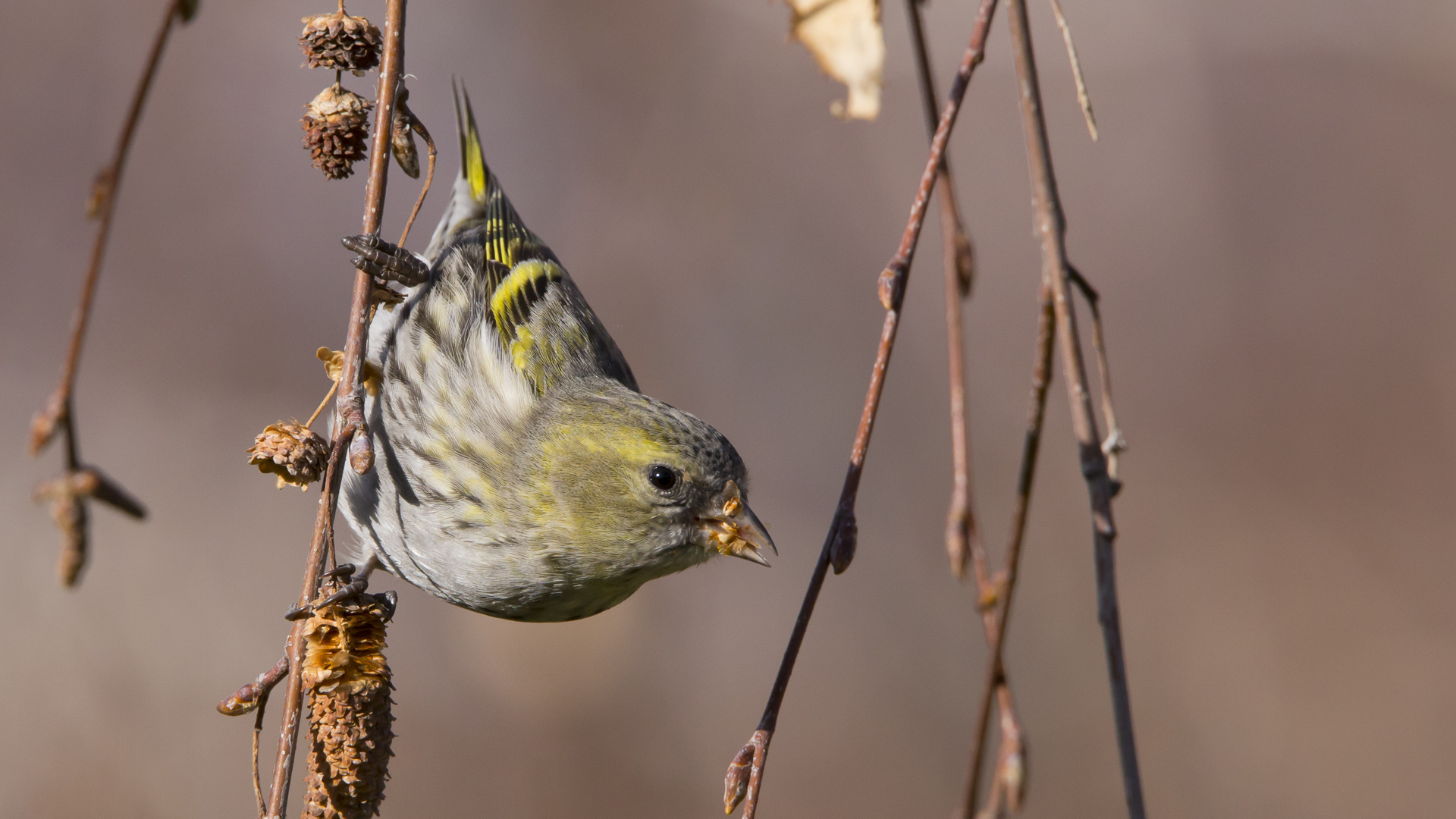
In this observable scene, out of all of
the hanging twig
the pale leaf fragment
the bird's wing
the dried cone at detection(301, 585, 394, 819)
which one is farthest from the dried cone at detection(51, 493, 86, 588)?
the bird's wing

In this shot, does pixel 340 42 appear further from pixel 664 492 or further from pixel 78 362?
pixel 664 492

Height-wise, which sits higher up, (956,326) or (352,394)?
(956,326)

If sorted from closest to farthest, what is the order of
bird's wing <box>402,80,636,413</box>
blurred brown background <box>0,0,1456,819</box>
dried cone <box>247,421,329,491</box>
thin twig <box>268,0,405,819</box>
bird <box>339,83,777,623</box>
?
thin twig <box>268,0,405,819</box> → dried cone <box>247,421,329,491</box> → bird <box>339,83,777,623</box> → bird's wing <box>402,80,636,413</box> → blurred brown background <box>0,0,1456,819</box>

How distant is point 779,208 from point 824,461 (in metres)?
1.34

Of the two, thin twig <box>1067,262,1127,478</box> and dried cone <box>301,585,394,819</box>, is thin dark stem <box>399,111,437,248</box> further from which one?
thin twig <box>1067,262,1127,478</box>

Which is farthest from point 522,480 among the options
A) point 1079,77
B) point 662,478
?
point 1079,77

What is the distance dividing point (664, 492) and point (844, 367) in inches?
144

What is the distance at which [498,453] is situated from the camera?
102 inches

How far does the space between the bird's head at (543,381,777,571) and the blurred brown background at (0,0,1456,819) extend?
2.77 m

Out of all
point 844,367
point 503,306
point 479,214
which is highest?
point 844,367

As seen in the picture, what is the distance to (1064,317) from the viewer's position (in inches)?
66.0

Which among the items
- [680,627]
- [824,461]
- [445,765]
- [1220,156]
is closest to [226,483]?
[445,765]

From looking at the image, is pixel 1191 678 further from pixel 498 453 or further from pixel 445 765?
pixel 498 453

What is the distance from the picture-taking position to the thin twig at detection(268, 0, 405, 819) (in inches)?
52.8
